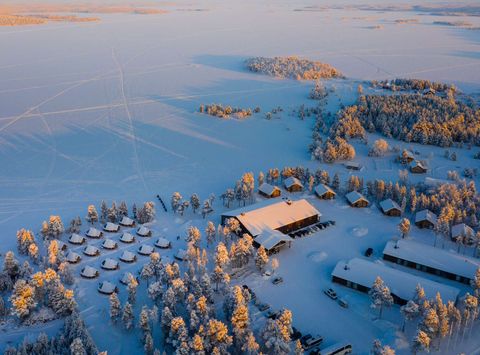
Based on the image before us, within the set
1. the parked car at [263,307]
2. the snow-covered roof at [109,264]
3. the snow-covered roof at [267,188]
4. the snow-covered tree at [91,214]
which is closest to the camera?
the parked car at [263,307]

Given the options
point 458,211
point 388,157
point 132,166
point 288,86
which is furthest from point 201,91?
point 458,211

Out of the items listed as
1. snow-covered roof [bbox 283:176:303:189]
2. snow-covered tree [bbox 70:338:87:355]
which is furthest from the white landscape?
snow-covered roof [bbox 283:176:303:189]

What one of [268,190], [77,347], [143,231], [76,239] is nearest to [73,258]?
[76,239]

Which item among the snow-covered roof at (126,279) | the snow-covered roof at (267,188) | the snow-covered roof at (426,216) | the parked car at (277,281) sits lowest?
the parked car at (277,281)

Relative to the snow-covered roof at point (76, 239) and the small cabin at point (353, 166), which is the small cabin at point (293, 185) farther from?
the snow-covered roof at point (76, 239)

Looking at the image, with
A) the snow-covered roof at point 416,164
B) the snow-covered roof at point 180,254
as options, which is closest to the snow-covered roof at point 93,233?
the snow-covered roof at point 180,254

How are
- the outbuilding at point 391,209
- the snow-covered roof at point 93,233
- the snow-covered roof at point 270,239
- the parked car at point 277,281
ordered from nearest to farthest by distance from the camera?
the parked car at point 277,281 < the snow-covered roof at point 270,239 < the snow-covered roof at point 93,233 < the outbuilding at point 391,209
